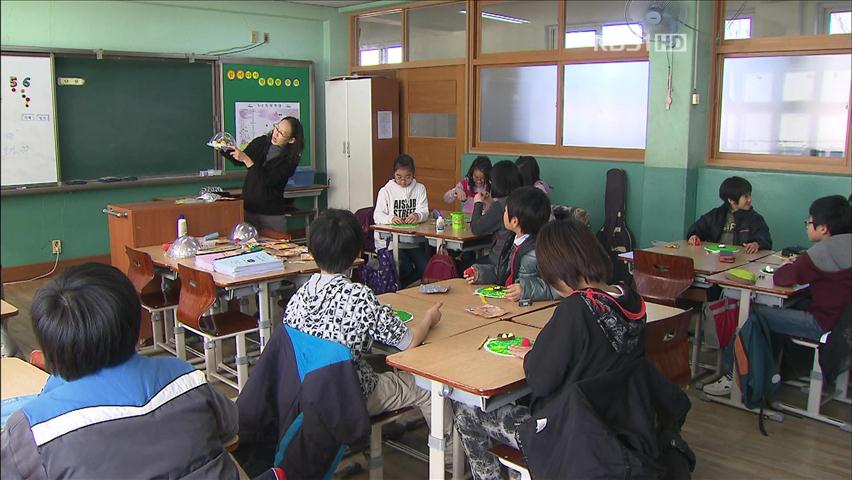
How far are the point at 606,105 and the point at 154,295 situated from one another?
Answer: 4.35m

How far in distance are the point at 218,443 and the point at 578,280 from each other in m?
1.24

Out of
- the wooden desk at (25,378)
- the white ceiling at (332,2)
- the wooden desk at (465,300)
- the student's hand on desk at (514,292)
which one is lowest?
the wooden desk at (25,378)

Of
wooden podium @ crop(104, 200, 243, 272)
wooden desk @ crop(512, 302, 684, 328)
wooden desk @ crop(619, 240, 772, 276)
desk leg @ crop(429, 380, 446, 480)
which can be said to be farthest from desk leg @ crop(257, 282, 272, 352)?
wooden desk @ crop(619, 240, 772, 276)

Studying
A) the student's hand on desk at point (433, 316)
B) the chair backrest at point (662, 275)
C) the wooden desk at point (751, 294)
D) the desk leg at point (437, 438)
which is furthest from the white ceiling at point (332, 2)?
the desk leg at point (437, 438)

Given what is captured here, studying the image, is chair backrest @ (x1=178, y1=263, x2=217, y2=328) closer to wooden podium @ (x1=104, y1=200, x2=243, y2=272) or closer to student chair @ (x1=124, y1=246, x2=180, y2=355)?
student chair @ (x1=124, y1=246, x2=180, y2=355)

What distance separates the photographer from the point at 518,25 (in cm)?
741

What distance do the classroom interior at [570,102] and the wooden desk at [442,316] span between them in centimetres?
74

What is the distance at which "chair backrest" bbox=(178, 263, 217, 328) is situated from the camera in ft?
12.5

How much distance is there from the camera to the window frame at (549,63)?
6.62m

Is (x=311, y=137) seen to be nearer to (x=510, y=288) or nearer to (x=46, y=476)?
(x=510, y=288)

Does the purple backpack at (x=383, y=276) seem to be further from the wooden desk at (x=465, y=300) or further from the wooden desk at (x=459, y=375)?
the wooden desk at (x=459, y=375)

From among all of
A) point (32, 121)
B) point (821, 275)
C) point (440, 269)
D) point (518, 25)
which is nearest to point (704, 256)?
point (821, 275)

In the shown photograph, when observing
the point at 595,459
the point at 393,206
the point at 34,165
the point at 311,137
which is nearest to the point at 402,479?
the point at 595,459

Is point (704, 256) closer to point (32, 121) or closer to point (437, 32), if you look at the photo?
point (437, 32)
